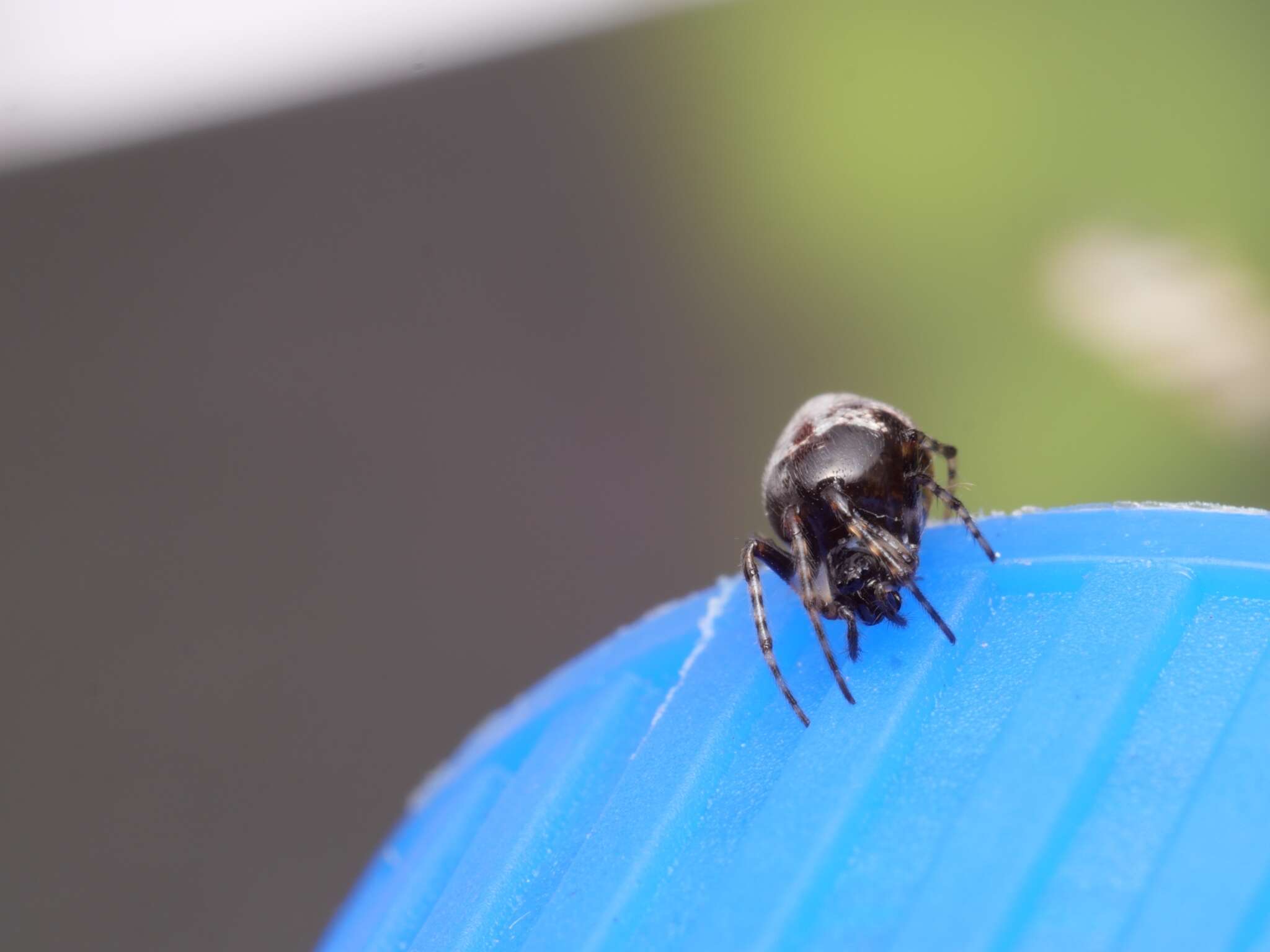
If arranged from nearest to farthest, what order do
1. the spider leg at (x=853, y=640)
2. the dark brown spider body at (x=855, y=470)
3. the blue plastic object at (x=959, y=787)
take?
the blue plastic object at (x=959, y=787)
the spider leg at (x=853, y=640)
the dark brown spider body at (x=855, y=470)

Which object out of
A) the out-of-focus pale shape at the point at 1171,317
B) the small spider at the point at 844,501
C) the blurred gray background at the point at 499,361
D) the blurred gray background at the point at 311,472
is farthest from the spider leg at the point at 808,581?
the out-of-focus pale shape at the point at 1171,317

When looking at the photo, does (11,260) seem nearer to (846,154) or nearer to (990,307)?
(846,154)

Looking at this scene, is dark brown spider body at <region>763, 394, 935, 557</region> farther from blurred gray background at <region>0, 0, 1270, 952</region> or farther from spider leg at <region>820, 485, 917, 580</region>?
blurred gray background at <region>0, 0, 1270, 952</region>

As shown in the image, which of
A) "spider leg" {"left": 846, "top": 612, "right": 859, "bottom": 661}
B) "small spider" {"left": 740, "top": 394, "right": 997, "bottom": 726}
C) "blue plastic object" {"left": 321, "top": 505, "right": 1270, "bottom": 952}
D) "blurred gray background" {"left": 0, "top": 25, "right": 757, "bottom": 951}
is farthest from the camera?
"blurred gray background" {"left": 0, "top": 25, "right": 757, "bottom": 951}

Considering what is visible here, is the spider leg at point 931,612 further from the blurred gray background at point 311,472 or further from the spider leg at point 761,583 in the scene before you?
the blurred gray background at point 311,472

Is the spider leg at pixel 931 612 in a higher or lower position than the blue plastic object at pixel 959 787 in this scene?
higher

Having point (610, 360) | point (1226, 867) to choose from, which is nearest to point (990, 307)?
point (610, 360)

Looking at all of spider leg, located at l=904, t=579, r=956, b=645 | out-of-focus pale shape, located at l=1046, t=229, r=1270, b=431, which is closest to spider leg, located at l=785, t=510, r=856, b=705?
spider leg, located at l=904, t=579, r=956, b=645
